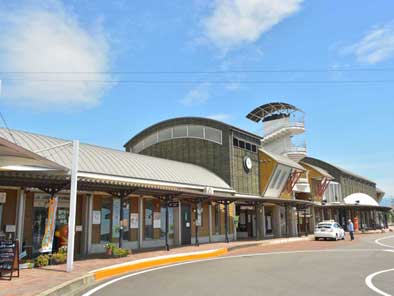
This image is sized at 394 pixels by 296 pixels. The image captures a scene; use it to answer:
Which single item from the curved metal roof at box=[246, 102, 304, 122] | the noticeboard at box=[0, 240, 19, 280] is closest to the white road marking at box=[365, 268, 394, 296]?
the noticeboard at box=[0, 240, 19, 280]

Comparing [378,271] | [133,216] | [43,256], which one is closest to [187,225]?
[133,216]

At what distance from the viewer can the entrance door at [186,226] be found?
25.6 m

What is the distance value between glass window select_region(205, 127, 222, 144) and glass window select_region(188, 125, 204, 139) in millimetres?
504

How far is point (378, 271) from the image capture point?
526 inches

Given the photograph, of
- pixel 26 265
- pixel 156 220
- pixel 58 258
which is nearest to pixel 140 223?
pixel 156 220

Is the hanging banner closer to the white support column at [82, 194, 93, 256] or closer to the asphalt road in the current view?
the asphalt road

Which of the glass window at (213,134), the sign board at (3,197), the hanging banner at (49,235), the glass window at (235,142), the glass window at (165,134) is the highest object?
the glass window at (165,134)

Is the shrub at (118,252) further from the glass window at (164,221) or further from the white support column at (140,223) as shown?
the glass window at (164,221)

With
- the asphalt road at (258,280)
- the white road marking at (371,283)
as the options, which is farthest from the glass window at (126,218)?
the white road marking at (371,283)

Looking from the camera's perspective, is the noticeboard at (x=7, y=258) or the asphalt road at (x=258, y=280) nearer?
the asphalt road at (x=258, y=280)

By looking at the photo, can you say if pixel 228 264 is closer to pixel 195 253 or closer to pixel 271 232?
pixel 195 253

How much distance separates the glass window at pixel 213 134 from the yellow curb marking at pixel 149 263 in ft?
40.9

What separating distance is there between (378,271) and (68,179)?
1133cm

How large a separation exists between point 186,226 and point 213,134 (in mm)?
9920
